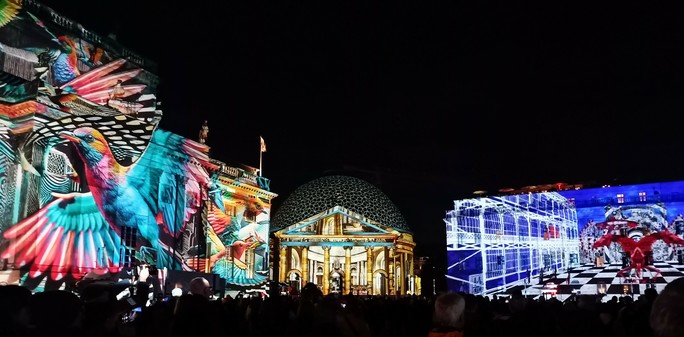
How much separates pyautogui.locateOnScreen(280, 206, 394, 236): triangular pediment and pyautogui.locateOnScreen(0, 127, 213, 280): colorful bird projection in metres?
16.8

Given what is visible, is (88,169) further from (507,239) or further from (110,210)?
(507,239)

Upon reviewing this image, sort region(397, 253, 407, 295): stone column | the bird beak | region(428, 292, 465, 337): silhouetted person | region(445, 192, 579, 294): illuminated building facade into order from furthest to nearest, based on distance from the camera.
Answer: region(397, 253, 407, 295): stone column < region(445, 192, 579, 294): illuminated building facade < the bird beak < region(428, 292, 465, 337): silhouetted person

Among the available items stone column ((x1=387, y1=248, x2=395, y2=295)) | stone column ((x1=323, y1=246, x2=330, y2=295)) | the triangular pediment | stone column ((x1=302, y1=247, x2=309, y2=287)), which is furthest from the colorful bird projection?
stone column ((x1=387, y1=248, x2=395, y2=295))

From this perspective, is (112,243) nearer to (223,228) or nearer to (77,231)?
(77,231)

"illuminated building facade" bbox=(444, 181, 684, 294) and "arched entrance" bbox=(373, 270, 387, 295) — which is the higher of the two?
"illuminated building facade" bbox=(444, 181, 684, 294)

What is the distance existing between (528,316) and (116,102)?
118 ft

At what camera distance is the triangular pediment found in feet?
Answer: 198

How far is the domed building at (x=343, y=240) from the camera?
198 ft

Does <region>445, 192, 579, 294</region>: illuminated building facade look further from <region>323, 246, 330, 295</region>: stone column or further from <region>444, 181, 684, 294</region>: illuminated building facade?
<region>323, 246, 330, 295</region>: stone column

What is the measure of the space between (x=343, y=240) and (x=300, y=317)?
170ft

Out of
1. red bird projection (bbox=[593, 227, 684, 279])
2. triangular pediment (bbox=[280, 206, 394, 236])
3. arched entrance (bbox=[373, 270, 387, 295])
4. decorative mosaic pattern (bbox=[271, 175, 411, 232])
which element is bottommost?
arched entrance (bbox=[373, 270, 387, 295])

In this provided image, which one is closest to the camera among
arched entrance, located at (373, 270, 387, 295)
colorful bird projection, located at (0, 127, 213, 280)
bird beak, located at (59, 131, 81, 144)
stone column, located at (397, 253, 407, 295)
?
colorful bird projection, located at (0, 127, 213, 280)

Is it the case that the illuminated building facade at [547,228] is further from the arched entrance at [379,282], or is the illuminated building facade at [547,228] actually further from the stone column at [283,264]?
the stone column at [283,264]

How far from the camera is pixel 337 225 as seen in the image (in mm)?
61031
